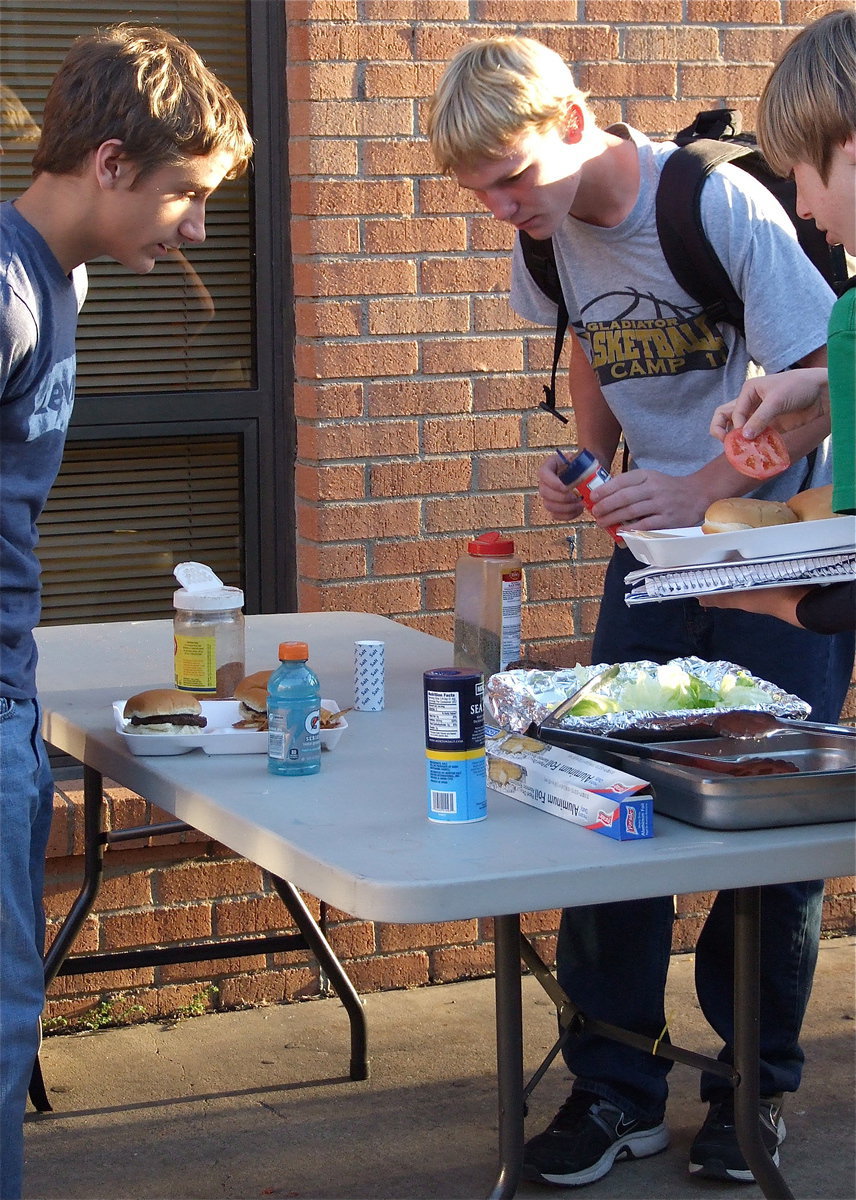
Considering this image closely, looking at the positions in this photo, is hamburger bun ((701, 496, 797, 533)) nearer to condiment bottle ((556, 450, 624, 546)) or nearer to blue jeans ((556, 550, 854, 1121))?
condiment bottle ((556, 450, 624, 546))

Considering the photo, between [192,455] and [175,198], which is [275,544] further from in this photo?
[175,198]

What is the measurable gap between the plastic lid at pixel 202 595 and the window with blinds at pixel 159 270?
3.79 ft

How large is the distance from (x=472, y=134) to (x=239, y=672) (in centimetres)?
101

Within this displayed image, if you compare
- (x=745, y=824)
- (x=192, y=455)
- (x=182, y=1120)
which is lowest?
(x=182, y=1120)

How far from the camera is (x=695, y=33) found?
12.7ft

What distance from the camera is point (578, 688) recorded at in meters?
2.29

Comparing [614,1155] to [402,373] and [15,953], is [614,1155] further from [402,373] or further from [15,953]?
[402,373]

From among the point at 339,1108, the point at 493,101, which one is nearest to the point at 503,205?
the point at 493,101

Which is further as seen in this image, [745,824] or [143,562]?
[143,562]

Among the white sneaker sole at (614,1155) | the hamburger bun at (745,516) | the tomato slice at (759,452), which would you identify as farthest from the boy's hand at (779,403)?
the white sneaker sole at (614,1155)

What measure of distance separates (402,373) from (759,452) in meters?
1.56

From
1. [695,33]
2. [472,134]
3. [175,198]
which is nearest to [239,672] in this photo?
[175,198]

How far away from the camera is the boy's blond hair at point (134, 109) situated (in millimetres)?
2221

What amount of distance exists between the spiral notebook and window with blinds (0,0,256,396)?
1997mm
